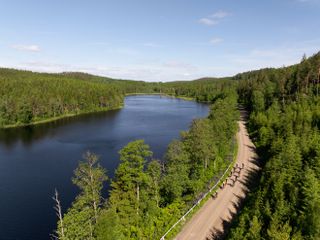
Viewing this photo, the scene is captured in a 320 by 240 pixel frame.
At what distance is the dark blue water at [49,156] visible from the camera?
49250mm

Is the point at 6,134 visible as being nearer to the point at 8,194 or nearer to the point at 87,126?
the point at 87,126

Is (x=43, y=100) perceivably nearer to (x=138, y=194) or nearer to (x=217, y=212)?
(x=138, y=194)

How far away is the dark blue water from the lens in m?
49.2

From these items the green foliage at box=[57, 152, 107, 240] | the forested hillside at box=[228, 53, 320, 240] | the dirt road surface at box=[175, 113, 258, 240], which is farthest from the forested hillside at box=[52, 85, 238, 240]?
the forested hillside at box=[228, 53, 320, 240]

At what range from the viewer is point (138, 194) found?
140 ft

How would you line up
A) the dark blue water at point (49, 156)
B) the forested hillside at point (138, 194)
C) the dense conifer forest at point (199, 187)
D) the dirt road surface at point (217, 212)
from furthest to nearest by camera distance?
1. the dark blue water at point (49, 156)
2. the dirt road surface at point (217, 212)
3. the dense conifer forest at point (199, 187)
4. the forested hillside at point (138, 194)

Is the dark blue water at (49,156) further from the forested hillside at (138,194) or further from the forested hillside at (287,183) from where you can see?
the forested hillside at (287,183)

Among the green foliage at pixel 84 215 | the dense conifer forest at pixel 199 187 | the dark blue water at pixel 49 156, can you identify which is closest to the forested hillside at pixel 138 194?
the green foliage at pixel 84 215

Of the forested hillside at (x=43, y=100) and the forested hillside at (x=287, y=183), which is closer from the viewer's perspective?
the forested hillside at (x=287, y=183)

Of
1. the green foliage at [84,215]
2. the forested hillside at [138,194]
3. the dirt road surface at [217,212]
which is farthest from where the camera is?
the dirt road surface at [217,212]

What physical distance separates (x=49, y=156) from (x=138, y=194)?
48.1m

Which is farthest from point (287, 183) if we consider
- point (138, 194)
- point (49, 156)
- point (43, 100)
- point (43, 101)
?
point (43, 100)

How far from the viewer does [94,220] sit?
122 ft

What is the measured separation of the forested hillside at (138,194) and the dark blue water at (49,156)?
8.93 metres
